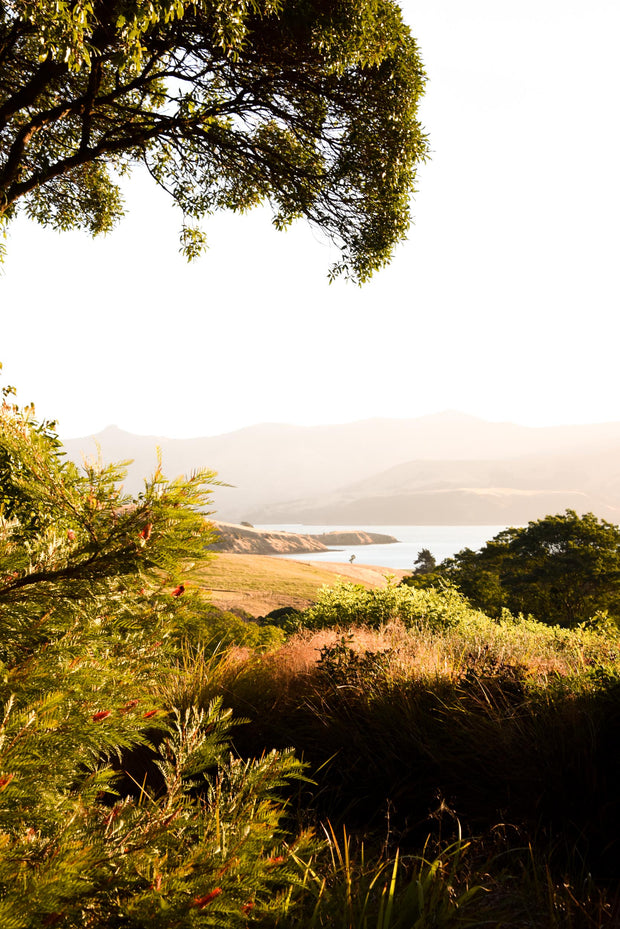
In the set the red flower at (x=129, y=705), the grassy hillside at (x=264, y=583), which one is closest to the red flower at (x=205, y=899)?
Answer: the red flower at (x=129, y=705)

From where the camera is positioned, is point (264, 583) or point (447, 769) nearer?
point (447, 769)

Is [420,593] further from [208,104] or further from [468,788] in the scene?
[208,104]

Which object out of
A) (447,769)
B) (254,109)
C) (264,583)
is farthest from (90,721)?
(264,583)

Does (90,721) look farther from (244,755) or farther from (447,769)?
(244,755)

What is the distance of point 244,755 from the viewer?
503cm

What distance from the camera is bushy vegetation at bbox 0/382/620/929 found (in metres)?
1.65

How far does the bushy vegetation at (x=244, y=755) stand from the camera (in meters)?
1.65

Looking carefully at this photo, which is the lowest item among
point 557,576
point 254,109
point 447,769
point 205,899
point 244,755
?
point 557,576

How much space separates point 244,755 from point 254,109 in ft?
28.8

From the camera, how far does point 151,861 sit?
Result: 1751 mm

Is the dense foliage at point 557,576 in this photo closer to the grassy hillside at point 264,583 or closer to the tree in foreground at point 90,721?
the grassy hillside at point 264,583

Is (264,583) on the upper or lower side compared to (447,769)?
lower

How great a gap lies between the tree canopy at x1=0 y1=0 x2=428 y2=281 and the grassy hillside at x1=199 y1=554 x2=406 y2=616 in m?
8.79

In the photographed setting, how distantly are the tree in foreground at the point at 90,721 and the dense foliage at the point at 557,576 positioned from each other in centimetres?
1396
